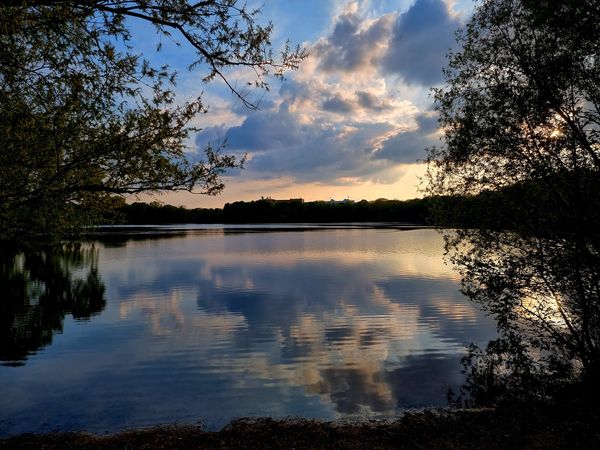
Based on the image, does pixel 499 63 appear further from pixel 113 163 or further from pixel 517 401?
pixel 113 163

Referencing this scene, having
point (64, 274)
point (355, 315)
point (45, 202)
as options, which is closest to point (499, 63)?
point (45, 202)

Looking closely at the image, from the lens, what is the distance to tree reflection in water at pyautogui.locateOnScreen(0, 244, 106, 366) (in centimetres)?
2344

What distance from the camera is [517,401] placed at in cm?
1326

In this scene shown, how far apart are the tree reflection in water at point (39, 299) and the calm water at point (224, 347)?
155 millimetres

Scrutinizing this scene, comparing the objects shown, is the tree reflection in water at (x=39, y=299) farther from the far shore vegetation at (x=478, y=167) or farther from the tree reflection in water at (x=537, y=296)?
the tree reflection in water at (x=537, y=296)

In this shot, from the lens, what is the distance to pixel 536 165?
13.3 m

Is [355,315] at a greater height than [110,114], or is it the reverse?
[110,114]

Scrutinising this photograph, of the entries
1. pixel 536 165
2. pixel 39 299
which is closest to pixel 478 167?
pixel 536 165

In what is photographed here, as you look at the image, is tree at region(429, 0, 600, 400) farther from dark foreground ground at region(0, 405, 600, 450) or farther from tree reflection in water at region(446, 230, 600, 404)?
dark foreground ground at region(0, 405, 600, 450)

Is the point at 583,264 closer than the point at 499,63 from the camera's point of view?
Yes

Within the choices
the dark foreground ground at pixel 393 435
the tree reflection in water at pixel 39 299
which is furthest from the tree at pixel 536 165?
Answer: the tree reflection in water at pixel 39 299

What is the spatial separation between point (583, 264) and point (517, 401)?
14.9 feet

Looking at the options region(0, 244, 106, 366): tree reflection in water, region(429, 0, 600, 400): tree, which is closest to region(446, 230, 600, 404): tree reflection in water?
region(429, 0, 600, 400): tree

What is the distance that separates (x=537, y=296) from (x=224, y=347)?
553 inches
